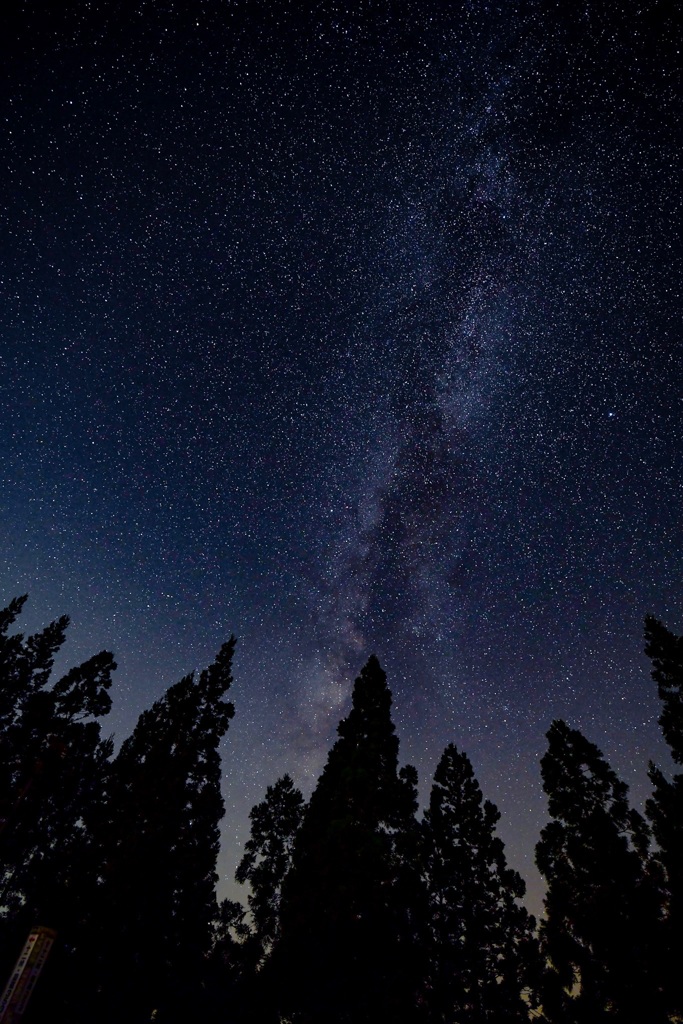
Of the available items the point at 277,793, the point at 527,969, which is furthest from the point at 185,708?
the point at 527,969

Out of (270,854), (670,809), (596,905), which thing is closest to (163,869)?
(270,854)

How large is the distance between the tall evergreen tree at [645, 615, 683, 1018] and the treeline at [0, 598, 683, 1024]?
0.18 ft

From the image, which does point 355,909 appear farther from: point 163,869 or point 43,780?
point 43,780

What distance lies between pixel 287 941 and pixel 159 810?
7289 millimetres

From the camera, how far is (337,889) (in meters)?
16.9

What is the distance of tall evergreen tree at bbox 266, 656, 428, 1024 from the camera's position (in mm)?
15453

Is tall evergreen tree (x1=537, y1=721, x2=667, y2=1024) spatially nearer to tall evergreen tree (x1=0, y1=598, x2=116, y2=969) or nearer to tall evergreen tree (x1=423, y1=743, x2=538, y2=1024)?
tall evergreen tree (x1=423, y1=743, x2=538, y2=1024)

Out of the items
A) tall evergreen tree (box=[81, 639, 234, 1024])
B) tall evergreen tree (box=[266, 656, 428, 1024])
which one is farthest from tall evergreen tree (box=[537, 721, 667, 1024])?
tall evergreen tree (box=[81, 639, 234, 1024])

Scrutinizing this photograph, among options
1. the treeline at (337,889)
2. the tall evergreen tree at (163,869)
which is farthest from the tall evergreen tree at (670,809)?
the tall evergreen tree at (163,869)

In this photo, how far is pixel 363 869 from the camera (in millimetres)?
17422

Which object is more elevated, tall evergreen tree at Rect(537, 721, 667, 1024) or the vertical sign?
tall evergreen tree at Rect(537, 721, 667, 1024)

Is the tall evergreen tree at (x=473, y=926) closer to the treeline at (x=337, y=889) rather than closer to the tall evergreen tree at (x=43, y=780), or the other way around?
the treeline at (x=337, y=889)

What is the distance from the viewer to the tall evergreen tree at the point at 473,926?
53.2 ft

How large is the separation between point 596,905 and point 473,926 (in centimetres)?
504
